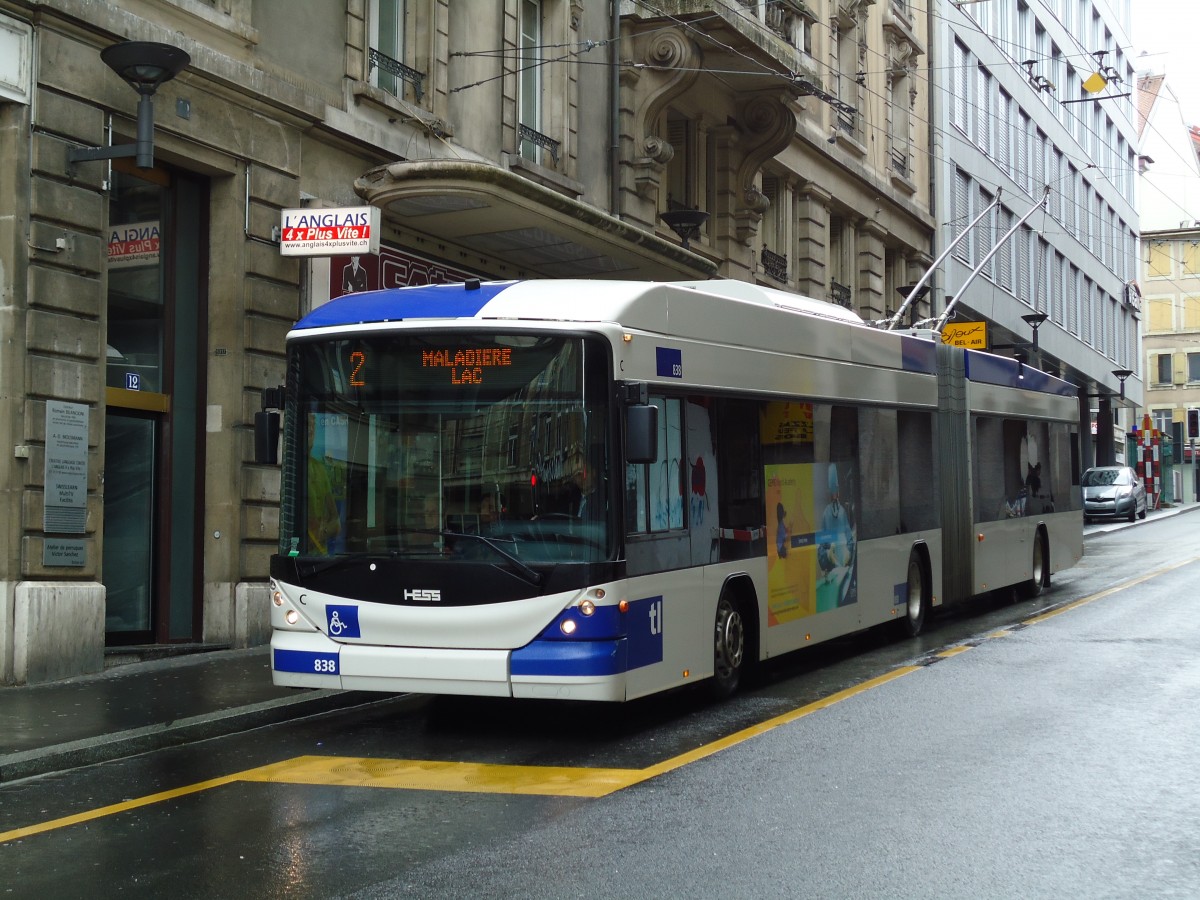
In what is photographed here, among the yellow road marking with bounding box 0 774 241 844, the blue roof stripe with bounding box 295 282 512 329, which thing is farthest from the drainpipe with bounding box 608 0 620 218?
the yellow road marking with bounding box 0 774 241 844

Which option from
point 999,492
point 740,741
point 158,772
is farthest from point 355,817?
point 999,492

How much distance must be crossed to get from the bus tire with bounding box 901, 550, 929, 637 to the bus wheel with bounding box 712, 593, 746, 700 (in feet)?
13.8

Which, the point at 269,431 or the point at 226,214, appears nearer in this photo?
the point at 269,431

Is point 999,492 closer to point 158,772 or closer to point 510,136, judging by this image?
point 510,136

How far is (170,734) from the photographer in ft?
30.5

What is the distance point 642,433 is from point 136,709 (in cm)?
432

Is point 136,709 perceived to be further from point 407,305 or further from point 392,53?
point 392,53

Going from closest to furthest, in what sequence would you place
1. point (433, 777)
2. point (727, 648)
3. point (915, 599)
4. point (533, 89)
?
point (433, 777) → point (727, 648) → point (915, 599) → point (533, 89)

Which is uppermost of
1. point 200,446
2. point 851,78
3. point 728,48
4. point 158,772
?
point 851,78

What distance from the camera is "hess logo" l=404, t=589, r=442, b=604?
8.70 m

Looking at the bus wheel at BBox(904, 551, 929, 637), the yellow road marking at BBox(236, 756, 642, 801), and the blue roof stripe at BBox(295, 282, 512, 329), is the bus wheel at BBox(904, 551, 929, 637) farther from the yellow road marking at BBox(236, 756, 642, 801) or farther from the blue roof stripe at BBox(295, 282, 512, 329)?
the yellow road marking at BBox(236, 756, 642, 801)

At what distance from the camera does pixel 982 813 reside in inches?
264

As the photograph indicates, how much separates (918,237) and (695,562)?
28.8m

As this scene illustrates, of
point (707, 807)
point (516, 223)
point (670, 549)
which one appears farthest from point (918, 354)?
point (707, 807)
